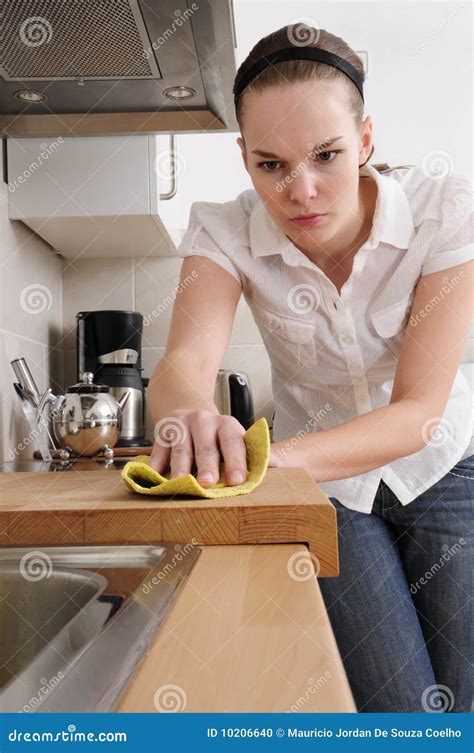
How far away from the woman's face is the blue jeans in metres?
0.36

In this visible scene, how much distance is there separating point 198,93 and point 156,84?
0.26 feet

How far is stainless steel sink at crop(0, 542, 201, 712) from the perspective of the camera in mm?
295

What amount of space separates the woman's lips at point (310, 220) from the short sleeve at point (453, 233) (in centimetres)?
15

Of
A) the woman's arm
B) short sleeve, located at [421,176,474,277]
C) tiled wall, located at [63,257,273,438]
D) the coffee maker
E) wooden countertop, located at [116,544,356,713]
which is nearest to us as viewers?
wooden countertop, located at [116,544,356,713]

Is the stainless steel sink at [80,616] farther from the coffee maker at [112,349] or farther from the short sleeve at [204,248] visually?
the coffee maker at [112,349]

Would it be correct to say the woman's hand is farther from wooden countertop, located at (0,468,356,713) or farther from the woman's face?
the woman's face

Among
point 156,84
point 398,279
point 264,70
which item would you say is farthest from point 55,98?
point 398,279

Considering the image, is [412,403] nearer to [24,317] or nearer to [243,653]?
[243,653]

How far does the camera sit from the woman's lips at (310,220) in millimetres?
890

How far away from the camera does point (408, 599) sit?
92 centimetres

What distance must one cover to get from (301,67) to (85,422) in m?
0.80

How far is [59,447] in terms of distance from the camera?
1559 mm

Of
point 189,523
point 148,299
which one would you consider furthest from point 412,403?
point 148,299

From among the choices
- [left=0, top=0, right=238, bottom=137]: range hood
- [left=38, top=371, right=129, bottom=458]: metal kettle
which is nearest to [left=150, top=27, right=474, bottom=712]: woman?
[left=0, top=0, right=238, bottom=137]: range hood
